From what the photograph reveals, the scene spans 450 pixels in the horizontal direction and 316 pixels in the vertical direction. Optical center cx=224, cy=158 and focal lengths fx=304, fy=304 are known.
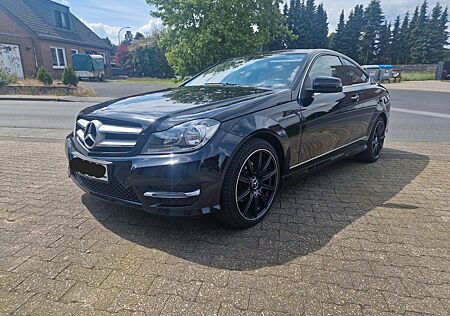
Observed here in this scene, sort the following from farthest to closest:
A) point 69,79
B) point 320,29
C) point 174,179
A: point 320,29, point 69,79, point 174,179

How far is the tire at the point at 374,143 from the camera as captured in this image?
467cm

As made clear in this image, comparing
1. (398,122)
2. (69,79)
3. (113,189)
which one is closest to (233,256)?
(113,189)

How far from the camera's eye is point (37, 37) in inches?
1038

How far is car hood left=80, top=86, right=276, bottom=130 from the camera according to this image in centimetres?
243

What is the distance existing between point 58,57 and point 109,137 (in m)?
32.6

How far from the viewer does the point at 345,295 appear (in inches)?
76.8

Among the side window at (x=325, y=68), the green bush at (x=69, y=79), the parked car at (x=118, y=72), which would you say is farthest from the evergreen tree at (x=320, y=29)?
the side window at (x=325, y=68)

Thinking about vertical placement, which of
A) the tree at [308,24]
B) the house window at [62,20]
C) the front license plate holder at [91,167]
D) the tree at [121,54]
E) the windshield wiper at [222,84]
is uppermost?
the tree at [308,24]

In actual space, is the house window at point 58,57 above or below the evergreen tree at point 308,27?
below

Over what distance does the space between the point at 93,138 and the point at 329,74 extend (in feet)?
9.32

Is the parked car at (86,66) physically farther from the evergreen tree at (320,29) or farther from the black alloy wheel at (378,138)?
the evergreen tree at (320,29)

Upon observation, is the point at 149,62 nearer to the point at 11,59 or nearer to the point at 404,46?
Answer: the point at 11,59

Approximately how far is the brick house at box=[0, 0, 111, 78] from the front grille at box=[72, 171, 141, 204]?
25554mm

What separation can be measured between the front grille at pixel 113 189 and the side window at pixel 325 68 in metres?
2.12
